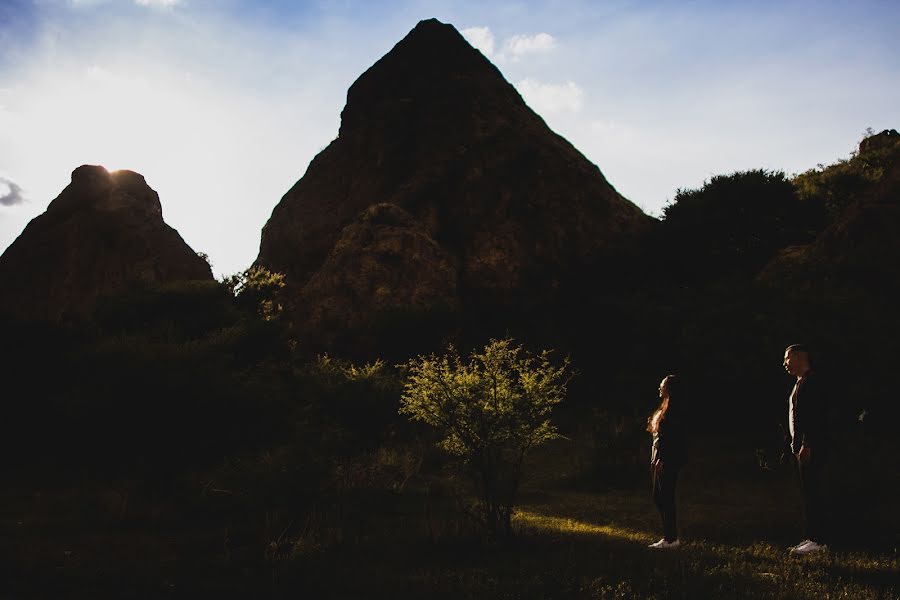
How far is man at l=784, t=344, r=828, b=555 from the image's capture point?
6.38m

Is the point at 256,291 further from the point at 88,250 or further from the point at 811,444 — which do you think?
the point at 811,444

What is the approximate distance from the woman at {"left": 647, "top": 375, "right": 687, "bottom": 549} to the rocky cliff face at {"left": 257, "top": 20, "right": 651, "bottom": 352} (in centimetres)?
2322

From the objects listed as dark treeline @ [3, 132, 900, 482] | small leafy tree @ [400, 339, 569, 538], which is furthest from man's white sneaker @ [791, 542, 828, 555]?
dark treeline @ [3, 132, 900, 482]

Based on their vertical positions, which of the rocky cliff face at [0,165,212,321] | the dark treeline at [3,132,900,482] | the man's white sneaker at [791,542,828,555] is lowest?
the man's white sneaker at [791,542,828,555]

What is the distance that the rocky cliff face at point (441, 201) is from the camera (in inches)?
1260

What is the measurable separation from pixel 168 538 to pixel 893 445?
44.8 ft

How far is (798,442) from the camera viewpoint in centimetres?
658

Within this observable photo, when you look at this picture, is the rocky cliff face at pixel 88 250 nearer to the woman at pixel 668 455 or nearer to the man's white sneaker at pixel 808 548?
the woman at pixel 668 455

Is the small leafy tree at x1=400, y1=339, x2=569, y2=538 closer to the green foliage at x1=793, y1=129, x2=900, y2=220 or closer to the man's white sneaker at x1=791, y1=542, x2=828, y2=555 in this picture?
the man's white sneaker at x1=791, y1=542, x2=828, y2=555

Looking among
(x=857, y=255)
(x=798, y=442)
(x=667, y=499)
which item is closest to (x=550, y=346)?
(x=857, y=255)

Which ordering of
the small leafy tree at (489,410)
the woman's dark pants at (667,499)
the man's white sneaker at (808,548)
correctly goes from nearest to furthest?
the man's white sneaker at (808,548) < the woman's dark pants at (667,499) < the small leafy tree at (489,410)

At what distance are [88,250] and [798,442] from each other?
37.8 meters

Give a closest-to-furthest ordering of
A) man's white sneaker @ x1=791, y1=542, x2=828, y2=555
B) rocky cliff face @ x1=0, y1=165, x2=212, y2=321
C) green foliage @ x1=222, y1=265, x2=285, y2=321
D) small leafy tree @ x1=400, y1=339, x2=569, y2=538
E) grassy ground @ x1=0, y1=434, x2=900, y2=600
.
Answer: grassy ground @ x1=0, y1=434, x2=900, y2=600 → man's white sneaker @ x1=791, y1=542, x2=828, y2=555 → small leafy tree @ x1=400, y1=339, x2=569, y2=538 → green foliage @ x1=222, y1=265, x2=285, y2=321 → rocky cliff face @ x1=0, y1=165, x2=212, y2=321

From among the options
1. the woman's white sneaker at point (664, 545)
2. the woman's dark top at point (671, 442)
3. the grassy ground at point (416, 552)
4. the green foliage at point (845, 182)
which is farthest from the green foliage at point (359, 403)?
the green foliage at point (845, 182)
